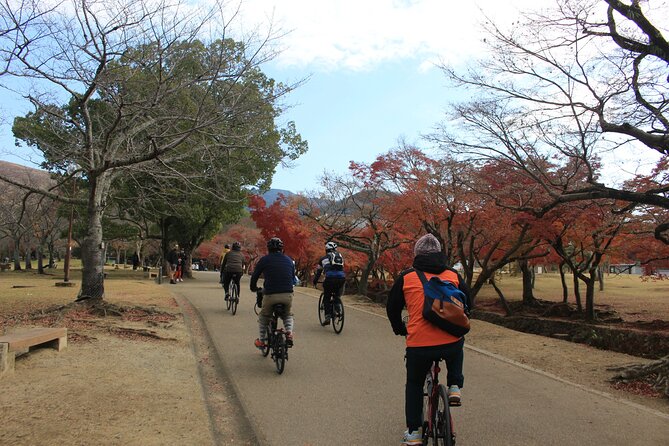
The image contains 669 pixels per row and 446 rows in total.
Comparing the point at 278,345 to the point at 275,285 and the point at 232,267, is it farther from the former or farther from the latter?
the point at 232,267

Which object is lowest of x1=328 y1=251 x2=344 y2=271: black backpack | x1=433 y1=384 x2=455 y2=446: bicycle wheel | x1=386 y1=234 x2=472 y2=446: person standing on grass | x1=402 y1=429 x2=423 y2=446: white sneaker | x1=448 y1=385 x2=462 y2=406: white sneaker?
x1=402 y1=429 x2=423 y2=446: white sneaker

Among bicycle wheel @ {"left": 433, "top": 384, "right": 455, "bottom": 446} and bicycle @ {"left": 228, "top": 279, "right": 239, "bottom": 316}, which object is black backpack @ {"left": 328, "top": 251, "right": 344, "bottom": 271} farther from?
bicycle wheel @ {"left": 433, "top": 384, "right": 455, "bottom": 446}

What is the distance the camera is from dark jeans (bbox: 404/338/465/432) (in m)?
3.68

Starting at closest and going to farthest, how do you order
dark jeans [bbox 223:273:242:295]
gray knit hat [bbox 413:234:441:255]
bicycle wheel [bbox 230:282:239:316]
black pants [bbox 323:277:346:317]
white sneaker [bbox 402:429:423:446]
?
A: white sneaker [bbox 402:429:423:446], gray knit hat [bbox 413:234:441:255], black pants [bbox 323:277:346:317], bicycle wheel [bbox 230:282:239:316], dark jeans [bbox 223:273:242:295]

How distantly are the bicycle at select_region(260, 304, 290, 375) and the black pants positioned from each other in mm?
2914

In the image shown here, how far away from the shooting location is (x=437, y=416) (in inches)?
146

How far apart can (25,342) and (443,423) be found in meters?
4.95

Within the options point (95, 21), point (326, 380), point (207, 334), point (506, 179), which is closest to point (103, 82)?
point (95, 21)

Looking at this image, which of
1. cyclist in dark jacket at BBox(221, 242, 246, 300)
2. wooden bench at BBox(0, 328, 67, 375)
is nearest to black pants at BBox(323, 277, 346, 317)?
cyclist in dark jacket at BBox(221, 242, 246, 300)

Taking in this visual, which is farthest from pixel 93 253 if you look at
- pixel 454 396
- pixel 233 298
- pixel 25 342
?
pixel 454 396

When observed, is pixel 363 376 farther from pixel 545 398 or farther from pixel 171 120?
pixel 171 120

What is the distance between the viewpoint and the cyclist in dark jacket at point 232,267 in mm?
12422

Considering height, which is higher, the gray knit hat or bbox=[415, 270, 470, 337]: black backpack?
the gray knit hat

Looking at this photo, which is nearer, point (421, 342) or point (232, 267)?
point (421, 342)
